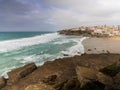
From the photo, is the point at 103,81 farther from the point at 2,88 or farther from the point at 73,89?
the point at 2,88

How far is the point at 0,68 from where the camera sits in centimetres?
1864

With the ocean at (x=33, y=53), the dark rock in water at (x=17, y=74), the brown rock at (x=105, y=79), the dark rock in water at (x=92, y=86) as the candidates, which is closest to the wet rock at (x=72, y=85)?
the dark rock in water at (x=92, y=86)

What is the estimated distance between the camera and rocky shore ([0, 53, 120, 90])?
7879 mm

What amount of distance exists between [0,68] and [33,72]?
6539 mm

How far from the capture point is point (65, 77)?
12078mm

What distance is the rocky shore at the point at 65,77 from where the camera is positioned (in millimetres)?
7879

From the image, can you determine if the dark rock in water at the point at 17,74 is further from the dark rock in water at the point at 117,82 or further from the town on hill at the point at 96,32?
the town on hill at the point at 96,32

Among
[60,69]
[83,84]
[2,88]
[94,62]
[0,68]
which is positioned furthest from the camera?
[0,68]

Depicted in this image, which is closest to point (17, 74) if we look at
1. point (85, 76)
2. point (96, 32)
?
point (85, 76)

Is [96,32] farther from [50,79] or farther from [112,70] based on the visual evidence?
[112,70]

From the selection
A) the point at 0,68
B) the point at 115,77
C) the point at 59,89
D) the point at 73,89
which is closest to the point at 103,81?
the point at 115,77

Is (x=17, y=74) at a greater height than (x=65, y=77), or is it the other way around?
(x=17, y=74)

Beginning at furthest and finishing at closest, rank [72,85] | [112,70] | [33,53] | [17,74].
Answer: [33,53] → [17,74] → [112,70] → [72,85]

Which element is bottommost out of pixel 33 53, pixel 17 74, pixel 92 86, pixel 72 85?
pixel 33 53
